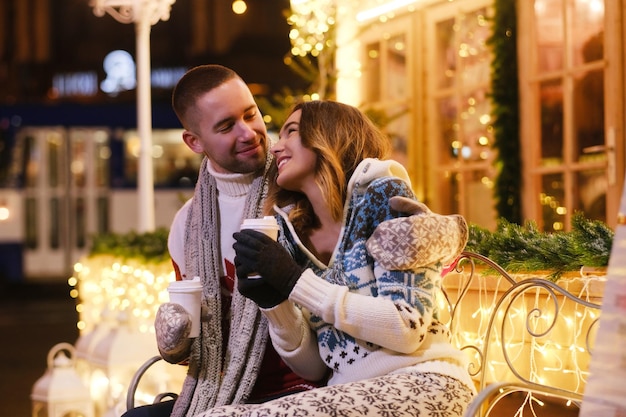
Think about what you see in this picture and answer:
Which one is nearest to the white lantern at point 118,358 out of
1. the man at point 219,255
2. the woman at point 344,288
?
the man at point 219,255

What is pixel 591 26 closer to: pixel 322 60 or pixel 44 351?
pixel 322 60

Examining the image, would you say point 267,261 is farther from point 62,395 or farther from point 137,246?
point 137,246

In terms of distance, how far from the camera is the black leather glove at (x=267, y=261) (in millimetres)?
2543

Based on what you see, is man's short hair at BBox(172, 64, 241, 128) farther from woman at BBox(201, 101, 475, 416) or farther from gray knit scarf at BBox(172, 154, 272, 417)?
woman at BBox(201, 101, 475, 416)

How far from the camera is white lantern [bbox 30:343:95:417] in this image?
4984 mm

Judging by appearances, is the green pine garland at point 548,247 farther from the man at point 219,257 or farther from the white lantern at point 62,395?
the white lantern at point 62,395

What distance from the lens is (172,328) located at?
2826 millimetres

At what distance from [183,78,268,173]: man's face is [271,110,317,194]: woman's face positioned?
0.26 m

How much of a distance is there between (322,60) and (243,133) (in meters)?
4.37

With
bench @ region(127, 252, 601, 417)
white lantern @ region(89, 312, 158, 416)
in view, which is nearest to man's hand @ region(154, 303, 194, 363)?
bench @ region(127, 252, 601, 417)

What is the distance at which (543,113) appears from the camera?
6.49 meters

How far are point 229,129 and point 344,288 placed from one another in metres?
0.89

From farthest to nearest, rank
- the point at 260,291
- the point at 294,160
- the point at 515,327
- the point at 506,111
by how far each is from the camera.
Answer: the point at 506,111 → the point at 515,327 → the point at 294,160 → the point at 260,291

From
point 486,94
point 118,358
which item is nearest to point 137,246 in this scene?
point 118,358
